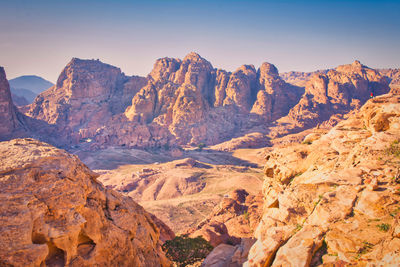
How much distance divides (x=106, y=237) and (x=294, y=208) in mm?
11116

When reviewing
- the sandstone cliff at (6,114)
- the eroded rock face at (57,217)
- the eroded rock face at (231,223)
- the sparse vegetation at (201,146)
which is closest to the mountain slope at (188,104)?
Result: the sparse vegetation at (201,146)

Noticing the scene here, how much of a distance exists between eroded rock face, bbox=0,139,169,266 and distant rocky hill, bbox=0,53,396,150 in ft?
255

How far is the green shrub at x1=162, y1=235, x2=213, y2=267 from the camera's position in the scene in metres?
17.9

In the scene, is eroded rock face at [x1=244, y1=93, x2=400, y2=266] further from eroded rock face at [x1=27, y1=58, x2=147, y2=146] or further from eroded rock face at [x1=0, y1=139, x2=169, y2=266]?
eroded rock face at [x1=27, y1=58, x2=147, y2=146]

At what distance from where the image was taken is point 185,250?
19.2 m

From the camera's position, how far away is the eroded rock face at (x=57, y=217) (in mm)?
7688

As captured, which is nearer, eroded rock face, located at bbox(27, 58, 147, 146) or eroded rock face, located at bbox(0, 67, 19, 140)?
eroded rock face, located at bbox(0, 67, 19, 140)

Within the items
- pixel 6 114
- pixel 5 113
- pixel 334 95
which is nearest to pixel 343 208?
pixel 6 114

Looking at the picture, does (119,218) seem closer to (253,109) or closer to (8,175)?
(8,175)

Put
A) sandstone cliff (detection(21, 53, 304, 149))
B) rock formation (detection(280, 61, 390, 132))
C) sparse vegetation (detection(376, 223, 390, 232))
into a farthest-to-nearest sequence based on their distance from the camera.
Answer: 1. rock formation (detection(280, 61, 390, 132))
2. sandstone cliff (detection(21, 53, 304, 149))
3. sparse vegetation (detection(376, 223, 390, 232))

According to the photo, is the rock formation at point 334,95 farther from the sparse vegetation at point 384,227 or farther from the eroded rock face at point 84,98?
the sparse vegetation at point 384,227

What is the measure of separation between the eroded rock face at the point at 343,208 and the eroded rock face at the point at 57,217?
7.29 m

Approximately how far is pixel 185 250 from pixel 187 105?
92769mm

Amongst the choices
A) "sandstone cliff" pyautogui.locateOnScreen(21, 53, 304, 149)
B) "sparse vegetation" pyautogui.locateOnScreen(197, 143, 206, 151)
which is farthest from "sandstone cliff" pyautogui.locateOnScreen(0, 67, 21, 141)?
"sparse vegetation" pyautogui.locateOnScreen(197, 143, 206, 151)
